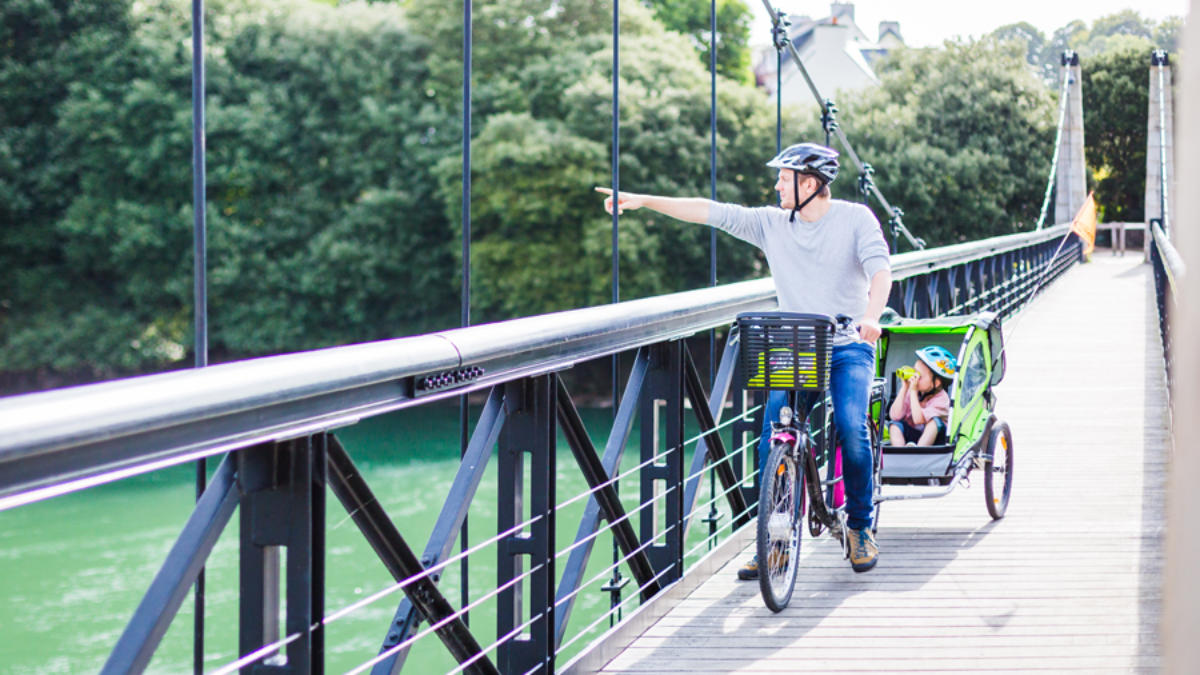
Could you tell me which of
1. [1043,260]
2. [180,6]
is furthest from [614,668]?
[180,6]

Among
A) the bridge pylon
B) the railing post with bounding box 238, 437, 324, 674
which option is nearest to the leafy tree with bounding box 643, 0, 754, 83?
the bridge pylon

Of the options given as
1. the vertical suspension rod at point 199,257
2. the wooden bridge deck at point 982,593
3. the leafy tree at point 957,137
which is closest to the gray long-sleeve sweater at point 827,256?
the wooden bridge deck at point 982,593

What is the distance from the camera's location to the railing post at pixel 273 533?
138cm

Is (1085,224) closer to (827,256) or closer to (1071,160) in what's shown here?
(827,256)

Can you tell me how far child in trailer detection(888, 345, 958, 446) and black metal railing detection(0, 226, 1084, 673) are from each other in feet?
2.72

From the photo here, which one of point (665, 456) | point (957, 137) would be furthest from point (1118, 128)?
point (665, 456)

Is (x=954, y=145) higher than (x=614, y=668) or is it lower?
higher

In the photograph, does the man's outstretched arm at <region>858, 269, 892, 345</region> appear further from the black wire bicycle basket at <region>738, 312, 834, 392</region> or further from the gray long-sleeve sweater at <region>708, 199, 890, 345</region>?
the black wire bicycle basket at <region>738, 312, 834, 392</region>

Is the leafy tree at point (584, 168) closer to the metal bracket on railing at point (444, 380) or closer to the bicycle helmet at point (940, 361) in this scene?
the bicycle helmet at point (940, 361)

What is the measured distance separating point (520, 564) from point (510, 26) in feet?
68.7

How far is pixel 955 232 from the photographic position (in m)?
22.8

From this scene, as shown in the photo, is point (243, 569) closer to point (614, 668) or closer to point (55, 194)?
point (614, 668)

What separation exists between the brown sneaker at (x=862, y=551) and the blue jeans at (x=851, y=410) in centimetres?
10

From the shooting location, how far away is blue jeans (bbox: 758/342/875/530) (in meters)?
2.90
